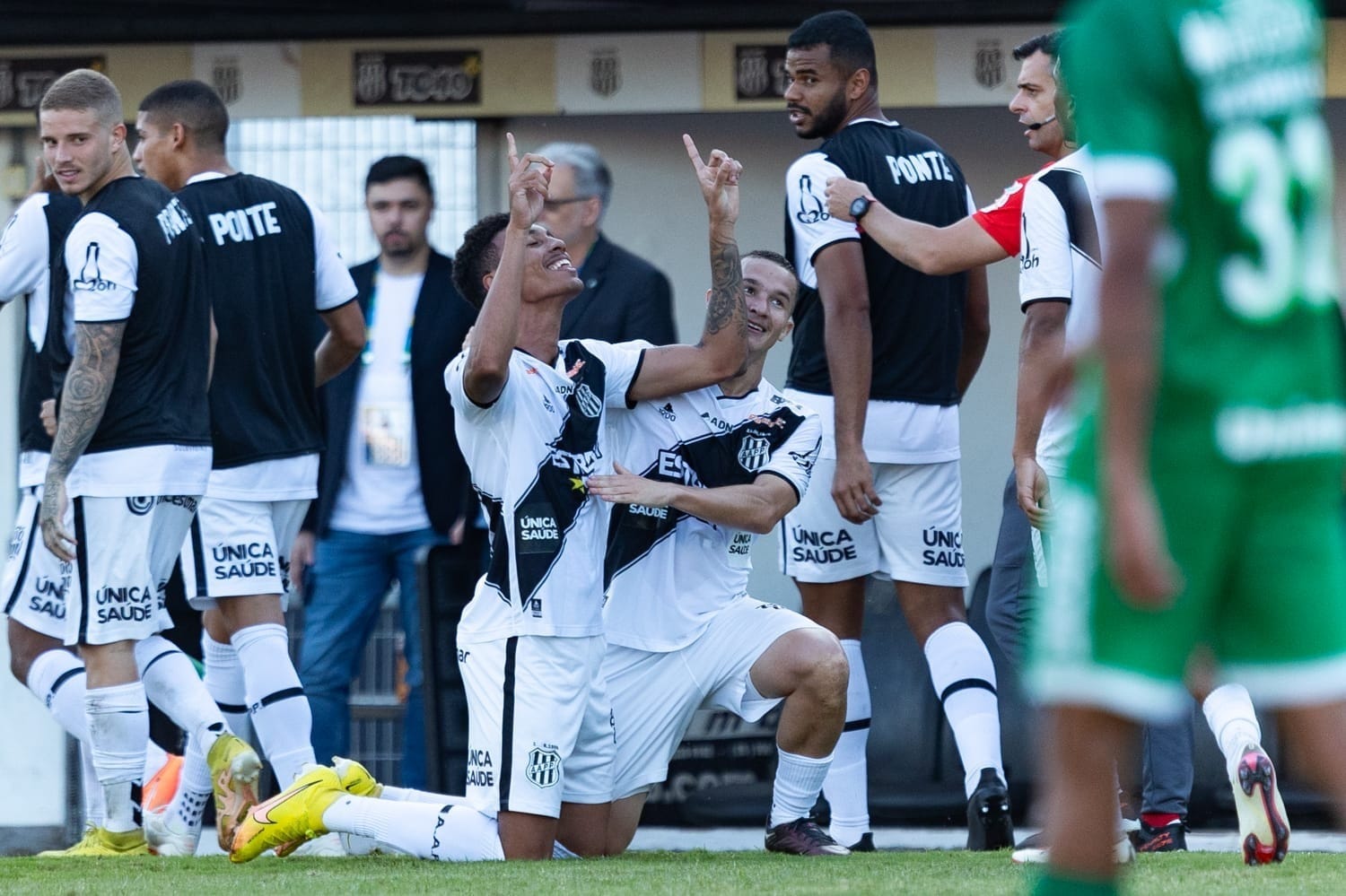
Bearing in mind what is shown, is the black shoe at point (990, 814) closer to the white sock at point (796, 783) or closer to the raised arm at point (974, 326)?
the white sock at point (796, 783)

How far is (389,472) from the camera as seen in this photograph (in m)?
6.41

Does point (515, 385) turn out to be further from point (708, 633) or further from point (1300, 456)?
point (1300, 456)

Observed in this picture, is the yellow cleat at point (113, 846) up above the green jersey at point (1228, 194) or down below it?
below

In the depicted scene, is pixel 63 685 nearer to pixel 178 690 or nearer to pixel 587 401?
pixel 178 690

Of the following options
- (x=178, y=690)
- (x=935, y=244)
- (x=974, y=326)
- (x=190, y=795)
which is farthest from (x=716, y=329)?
(x=190, y=795)

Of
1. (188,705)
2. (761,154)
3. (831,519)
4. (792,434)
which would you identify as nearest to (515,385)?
(792,434)

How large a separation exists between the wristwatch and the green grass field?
1568 millimetres

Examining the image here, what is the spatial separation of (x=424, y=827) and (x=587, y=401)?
1064 mm

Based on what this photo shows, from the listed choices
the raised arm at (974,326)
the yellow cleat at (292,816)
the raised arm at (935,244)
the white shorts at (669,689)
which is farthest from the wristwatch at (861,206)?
the yellow cleat at (292,816)

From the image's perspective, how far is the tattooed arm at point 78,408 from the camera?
4.74 metres

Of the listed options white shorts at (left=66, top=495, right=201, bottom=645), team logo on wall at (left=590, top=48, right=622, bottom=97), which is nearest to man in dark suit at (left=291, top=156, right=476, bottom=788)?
team logo on wall at (left=590, top=48, right=622, bottom=97)

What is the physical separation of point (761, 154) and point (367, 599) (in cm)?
208

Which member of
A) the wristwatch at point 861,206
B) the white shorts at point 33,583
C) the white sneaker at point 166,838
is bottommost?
the white sneaker at point 166,838

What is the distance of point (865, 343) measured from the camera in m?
4.93
